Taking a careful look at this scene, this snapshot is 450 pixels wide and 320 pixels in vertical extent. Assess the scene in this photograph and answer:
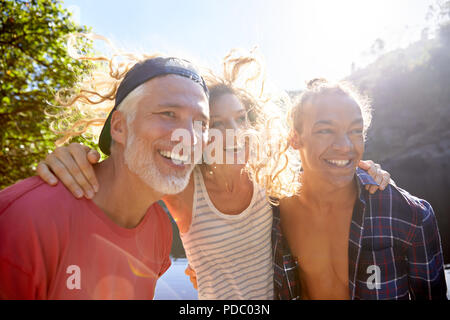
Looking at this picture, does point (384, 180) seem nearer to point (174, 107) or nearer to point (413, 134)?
point (174, 107)

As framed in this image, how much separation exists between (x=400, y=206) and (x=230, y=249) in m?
1.58

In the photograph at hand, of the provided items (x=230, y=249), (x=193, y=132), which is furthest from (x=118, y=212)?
(x=230, y=249)

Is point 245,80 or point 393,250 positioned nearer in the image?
point 393,250

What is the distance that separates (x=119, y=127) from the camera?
2170 millimetres

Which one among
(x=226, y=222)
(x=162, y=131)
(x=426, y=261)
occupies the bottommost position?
(x=426, y=261)

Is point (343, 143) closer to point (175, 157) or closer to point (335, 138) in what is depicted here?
point (335, 138)

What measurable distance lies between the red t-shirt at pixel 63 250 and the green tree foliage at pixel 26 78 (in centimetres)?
566

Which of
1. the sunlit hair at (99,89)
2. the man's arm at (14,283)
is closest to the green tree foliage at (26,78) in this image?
the sunlit hair at (99,89)

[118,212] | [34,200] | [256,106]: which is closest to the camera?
[34,200]

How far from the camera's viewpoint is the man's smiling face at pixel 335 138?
279cm

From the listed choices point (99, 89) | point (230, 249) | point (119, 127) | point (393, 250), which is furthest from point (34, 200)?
point (393, 250)

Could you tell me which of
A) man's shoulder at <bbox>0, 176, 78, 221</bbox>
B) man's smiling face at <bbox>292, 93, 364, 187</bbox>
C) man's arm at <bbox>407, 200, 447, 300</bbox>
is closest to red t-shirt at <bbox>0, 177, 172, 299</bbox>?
man's shoulder at <bbox>0, 176, 78, 221</bbox>

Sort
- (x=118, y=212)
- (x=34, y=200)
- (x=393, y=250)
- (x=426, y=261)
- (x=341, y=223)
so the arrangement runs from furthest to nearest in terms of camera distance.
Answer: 1. (x=341, y=223)
2. (x=393, y=250)
3. (x=426, y=261)
4. (x=118, y=212)
5. (x=34, y=200)

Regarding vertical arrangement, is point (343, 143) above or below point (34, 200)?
above
